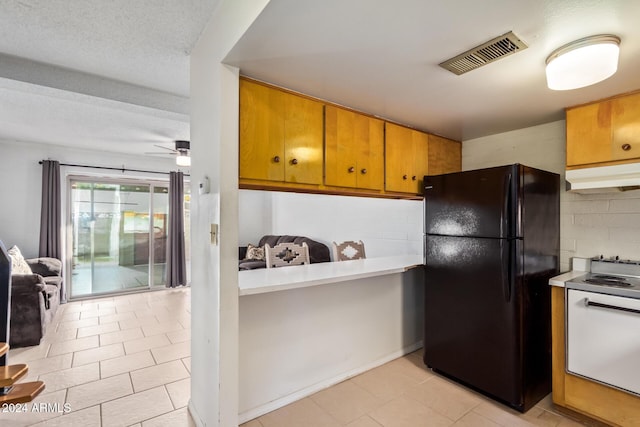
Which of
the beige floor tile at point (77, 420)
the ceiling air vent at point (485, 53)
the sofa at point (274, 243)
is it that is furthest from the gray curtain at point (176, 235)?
the ceiling air vent at point (485, 53)

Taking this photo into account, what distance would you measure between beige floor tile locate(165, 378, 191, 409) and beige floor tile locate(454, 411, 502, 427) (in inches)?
72.9

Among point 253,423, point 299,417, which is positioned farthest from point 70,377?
point 299,417

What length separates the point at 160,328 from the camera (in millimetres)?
3645

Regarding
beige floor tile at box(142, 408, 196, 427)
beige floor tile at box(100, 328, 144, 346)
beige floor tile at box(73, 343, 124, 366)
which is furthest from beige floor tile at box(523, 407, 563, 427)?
beige floor tile at box(100, 328, 144, 346)

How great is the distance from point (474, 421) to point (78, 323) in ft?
14.3

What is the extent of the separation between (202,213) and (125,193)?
444 centimetres

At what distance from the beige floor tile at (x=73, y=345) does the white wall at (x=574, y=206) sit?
4398mm

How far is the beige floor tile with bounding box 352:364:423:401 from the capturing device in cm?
224

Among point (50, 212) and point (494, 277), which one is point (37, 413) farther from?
point (50, 212)

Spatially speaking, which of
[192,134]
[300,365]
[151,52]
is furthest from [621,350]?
[151,52]

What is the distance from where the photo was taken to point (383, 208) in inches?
143

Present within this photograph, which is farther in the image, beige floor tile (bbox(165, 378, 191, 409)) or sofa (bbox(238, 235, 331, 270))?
sofa (bbox(238, 235, 331, 270))

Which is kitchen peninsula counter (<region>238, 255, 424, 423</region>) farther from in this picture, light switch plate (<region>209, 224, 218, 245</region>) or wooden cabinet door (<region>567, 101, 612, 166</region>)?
wooden cabinet door (<region>567, 101, 612, 166</region>)

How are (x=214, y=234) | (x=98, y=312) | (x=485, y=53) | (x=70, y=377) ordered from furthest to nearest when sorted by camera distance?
(x=98, y=312) < (x=70, y=377) < (x=214, y=234) < (x=485, y=53)
